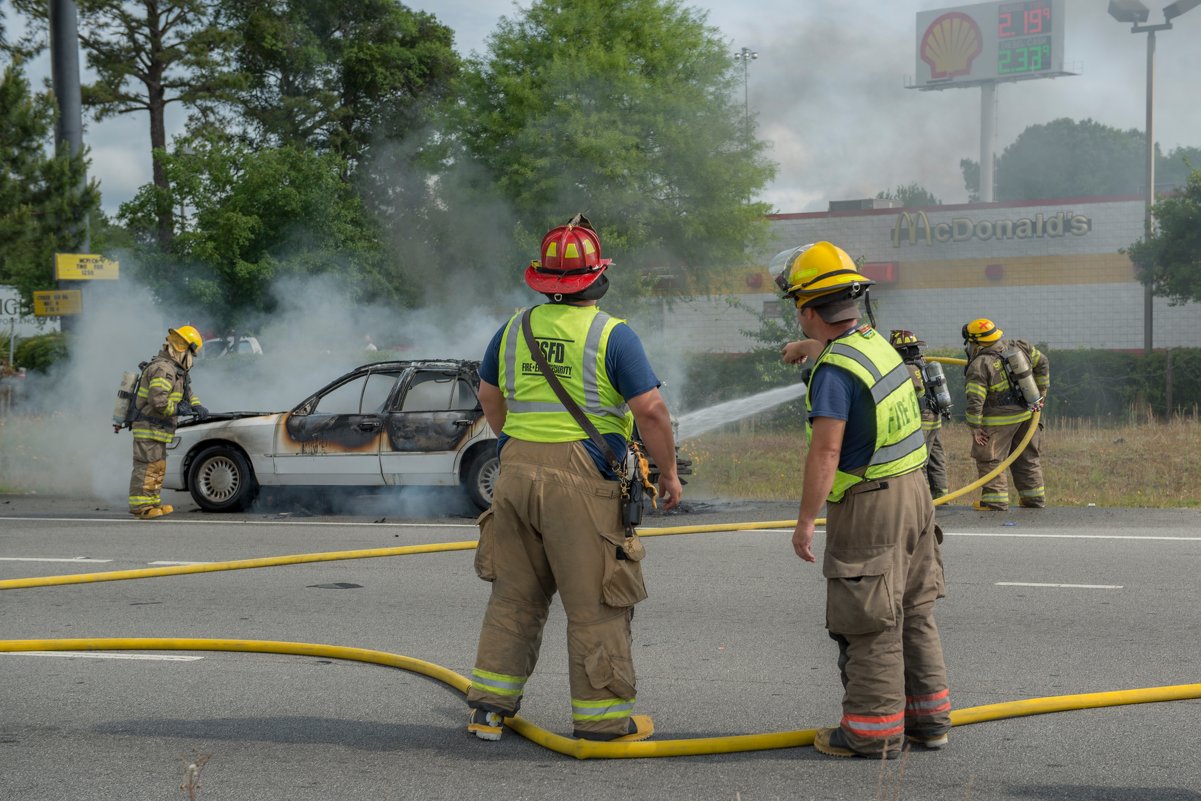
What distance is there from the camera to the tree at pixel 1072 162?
9200cm

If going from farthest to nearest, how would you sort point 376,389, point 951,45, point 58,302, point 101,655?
point 951,45 → point 58,302 → point 376,389 → point 101,655

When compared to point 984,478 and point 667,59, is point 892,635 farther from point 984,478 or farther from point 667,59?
point 667,59

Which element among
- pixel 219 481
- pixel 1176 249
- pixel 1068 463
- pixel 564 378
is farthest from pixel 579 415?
pixel 1176 249

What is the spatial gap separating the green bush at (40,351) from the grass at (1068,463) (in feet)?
36.4

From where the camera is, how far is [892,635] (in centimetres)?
454

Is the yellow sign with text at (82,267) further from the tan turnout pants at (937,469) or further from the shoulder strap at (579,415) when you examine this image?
the shoulder strap at (579,415)

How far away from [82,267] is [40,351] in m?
11.2

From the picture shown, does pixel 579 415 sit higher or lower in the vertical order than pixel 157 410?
higher

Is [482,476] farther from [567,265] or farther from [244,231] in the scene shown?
[244,231]

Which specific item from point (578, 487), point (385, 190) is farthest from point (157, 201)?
point (578, 487)

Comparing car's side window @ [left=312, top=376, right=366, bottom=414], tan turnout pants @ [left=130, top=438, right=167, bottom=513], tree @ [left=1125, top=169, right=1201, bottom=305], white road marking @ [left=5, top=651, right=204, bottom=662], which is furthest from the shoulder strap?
tree @ [left=1125, top=169, right=1201, bottom=305]

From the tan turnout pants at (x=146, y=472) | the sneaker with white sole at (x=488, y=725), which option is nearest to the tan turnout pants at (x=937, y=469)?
the tan turnout pants at (x=146, y=472)

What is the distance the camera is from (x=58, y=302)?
58.8ft

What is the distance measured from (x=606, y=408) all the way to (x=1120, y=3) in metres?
29.1
